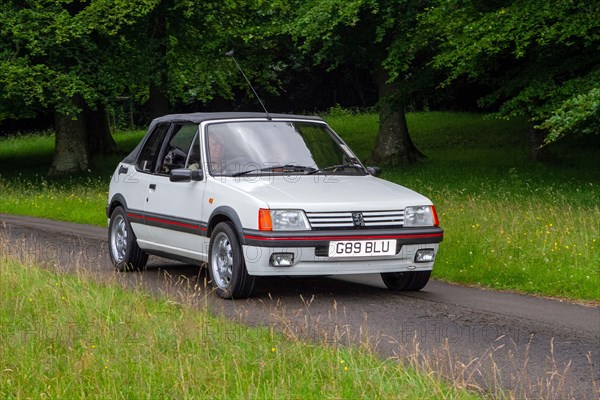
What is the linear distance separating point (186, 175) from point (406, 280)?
Answer: 244 cm

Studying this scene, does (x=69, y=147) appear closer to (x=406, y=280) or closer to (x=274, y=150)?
(x=274, y=150)

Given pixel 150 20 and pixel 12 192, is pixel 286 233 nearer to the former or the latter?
pixel 12 192

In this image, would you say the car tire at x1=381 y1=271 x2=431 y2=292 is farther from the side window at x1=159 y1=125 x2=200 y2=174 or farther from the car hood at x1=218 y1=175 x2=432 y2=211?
the side window at x1=159 y1=125 x2=200 y2=174

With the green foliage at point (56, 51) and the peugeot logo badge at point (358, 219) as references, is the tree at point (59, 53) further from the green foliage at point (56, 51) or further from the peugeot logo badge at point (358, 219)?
the peugeot logo badge at point (358, 219)

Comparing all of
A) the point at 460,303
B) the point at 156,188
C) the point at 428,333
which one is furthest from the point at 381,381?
the point at 156,188

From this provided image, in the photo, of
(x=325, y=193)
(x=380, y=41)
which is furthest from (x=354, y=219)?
(x=380, y=41)

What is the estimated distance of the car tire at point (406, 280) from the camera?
1095 cm

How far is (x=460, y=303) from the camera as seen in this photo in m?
10.4

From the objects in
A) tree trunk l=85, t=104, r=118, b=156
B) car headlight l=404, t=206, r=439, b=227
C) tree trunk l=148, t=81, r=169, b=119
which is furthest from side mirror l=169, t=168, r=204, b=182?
tree trunk l=85, t=104, r=118, b=156

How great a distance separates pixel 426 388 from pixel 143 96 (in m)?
38.5

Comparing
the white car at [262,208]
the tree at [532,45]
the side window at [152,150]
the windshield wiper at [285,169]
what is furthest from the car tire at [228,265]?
the tree at [532,45]

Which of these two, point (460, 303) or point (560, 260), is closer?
point (460, 303)

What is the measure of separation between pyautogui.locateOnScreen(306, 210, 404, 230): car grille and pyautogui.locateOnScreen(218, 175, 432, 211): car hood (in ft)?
0.15

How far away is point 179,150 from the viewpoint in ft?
38.9
